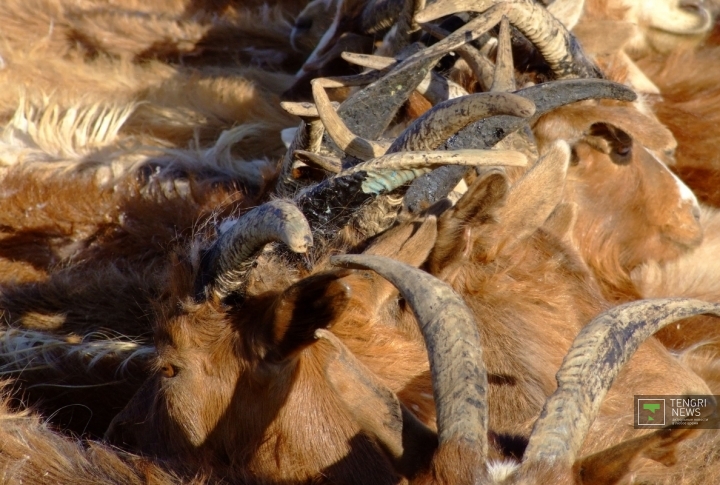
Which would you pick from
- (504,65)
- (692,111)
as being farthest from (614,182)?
(692,111)

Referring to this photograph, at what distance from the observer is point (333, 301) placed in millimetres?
2287

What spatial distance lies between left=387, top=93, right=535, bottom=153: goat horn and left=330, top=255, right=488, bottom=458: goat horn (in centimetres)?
51

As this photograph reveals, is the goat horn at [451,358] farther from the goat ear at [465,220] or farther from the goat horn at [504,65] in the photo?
the goat horn at [504,65]

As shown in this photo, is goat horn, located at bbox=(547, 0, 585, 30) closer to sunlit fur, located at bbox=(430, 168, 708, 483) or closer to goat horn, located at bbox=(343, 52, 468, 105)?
goat horn, located at bbox=(343, 52, 468, 105)

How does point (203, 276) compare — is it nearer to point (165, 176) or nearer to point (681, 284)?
point (165, 176)

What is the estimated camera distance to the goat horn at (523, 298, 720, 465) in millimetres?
1701

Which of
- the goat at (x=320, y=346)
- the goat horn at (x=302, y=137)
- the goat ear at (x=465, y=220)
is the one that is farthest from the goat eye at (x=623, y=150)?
the goat horn at (x=302, y=137)

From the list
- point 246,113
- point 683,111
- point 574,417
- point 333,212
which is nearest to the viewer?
point 574,417

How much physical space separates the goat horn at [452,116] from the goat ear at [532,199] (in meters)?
0.53

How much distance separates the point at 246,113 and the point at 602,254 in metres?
2.44

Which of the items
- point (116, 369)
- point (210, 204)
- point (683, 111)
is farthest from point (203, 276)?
point (683, 111)

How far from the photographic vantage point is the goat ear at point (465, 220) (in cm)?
251

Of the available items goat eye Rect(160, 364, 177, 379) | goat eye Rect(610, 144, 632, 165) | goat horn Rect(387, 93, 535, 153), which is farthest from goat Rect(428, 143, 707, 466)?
goat eye Rect(160, 364, 177, 379)

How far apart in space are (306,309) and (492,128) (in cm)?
89
